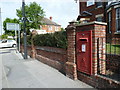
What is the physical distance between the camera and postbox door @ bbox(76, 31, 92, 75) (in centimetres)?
381

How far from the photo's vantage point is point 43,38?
26.1ft

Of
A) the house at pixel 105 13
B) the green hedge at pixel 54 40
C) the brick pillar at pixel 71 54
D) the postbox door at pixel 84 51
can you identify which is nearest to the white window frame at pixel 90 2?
the house at pixel 105 13

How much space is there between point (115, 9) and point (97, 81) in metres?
9.24

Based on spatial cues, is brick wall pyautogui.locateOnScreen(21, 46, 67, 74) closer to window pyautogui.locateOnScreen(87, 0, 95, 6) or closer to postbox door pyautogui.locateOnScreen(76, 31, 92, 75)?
postbox door pyautogui.locateOnScreen(76, 31, 92, 75)

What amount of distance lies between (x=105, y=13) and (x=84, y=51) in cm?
1114

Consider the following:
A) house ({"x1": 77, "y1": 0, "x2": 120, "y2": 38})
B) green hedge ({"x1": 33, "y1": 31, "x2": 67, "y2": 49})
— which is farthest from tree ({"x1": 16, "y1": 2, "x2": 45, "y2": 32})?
green hedge ({"x1": 33, "y1": 31, "x2": 67, "y2": 49})

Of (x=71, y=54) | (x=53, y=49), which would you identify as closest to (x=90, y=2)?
(x=53, y=49)

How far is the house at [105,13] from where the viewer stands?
10.6 meters

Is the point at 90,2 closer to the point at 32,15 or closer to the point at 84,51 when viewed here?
the point at 84,51

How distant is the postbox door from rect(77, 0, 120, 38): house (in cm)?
485

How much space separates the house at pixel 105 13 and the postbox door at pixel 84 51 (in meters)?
4.85

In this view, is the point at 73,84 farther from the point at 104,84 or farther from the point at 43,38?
the point at 43,38

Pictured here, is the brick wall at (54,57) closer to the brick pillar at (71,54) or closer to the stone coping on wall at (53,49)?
the stone coping on wall at (53,49)

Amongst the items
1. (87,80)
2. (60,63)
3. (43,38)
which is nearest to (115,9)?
(43,38)
